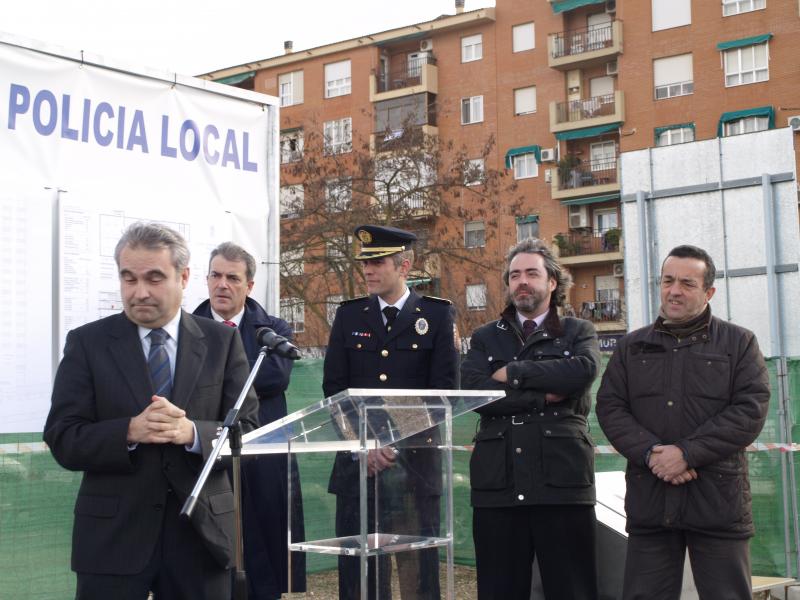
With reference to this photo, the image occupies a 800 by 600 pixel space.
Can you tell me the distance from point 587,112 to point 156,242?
42.1 m

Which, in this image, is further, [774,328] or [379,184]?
[379,184]

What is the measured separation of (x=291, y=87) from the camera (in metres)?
53.0

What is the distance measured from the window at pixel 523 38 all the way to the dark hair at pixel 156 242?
44.1m

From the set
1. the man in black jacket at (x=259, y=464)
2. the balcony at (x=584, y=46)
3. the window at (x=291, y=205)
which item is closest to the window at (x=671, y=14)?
the balcony at (x=584, y=46)

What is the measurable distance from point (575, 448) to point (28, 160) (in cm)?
324

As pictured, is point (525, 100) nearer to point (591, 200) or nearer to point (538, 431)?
point (591, 200)

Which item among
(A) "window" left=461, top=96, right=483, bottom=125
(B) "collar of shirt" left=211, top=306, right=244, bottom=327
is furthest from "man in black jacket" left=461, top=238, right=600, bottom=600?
(A) "window" left=461, top=96, right=483, bottom=125

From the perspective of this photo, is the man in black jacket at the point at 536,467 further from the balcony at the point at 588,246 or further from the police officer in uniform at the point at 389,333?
the balcony at the point at 588,246

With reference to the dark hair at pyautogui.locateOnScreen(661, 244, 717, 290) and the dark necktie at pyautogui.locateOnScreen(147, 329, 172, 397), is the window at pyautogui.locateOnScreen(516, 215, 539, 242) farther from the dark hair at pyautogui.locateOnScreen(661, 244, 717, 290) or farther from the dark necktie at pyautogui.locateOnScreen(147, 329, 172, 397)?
the dark necktie at pyautogui.locateOnScreen(147, 329, 172, 397)

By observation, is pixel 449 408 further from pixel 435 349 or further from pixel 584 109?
pixel 584 109

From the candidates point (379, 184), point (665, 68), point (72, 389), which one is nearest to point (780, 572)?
point (72, 389)

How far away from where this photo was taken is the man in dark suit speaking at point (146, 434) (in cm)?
371

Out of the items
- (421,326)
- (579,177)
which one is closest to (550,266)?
(421,326)

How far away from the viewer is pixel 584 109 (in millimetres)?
44500
